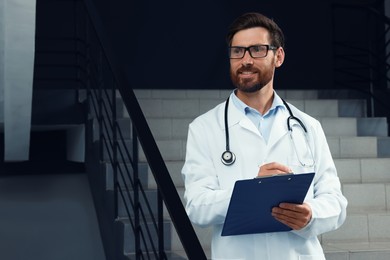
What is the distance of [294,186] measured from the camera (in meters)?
1.36

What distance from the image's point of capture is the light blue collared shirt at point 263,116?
1.60 m

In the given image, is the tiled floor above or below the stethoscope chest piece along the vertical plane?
below

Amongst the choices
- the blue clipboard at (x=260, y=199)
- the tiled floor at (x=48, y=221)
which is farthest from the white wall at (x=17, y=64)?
the blue clipboard at (x=260, y=199)

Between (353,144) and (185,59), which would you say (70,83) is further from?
(353,144)

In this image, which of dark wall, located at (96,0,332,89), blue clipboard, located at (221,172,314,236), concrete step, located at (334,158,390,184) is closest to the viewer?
blue clipboard, located at (221,172,314,236)

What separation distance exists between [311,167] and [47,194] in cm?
304

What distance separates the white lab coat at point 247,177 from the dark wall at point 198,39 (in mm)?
4901

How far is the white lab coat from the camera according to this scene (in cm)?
148

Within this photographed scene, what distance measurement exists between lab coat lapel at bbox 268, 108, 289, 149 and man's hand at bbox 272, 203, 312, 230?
0.67 ft

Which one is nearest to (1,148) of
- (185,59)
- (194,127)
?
(185,59)

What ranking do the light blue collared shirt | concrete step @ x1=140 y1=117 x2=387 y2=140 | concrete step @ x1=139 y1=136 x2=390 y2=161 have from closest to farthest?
the light blue collared shirt, concrete step @ x1=139 y1=136 x2=390 y2=161, concrete step @ x1=140 y1=117 x2=387 y2=140

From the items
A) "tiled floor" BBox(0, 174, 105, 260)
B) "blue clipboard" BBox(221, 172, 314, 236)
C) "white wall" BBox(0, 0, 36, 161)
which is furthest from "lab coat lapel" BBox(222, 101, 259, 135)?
"tiled floor" BBox(0, 174, 105, 260)

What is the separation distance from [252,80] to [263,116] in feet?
0.51

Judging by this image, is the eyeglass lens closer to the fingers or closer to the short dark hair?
the short dark hair
